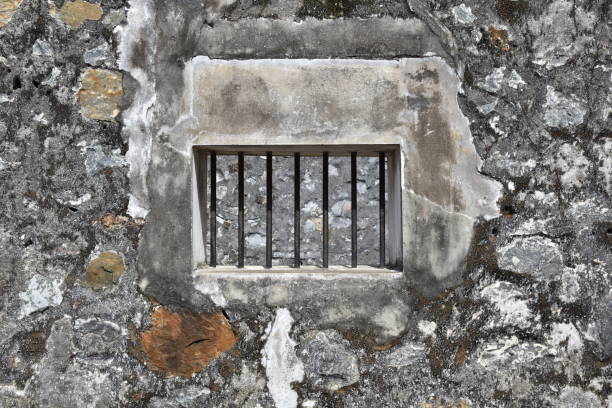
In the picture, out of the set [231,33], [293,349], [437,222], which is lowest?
[293,349]

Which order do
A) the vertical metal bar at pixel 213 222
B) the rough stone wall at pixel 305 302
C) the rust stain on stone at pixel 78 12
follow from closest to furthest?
1. the rough stone wall at pixel 305 302
2. the rust stain on stone at pixel 78 12
3. the vertical metal bar at pixel 213 222

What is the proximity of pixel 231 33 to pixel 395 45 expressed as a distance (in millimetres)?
627

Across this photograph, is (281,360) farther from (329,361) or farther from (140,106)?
(140,106)

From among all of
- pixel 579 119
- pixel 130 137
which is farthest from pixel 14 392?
pixel 579 119

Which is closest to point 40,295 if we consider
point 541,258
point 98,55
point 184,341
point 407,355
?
point 184,341

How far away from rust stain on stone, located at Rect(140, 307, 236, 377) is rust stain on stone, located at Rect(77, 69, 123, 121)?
0.80 metres

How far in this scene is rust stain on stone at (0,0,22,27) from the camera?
2783mm

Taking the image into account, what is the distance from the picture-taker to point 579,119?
265 cm

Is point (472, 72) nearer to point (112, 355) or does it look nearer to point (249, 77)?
point (249, 77)

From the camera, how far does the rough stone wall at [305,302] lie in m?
2.65

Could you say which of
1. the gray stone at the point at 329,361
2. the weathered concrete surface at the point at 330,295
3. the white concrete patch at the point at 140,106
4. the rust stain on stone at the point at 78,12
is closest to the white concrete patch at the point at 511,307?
the weathered concrete surface at the point at 330,295

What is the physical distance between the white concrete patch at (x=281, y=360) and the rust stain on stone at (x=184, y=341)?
0.15 metres

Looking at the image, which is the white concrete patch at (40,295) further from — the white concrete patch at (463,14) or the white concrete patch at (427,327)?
the white concrete patch at (463,14)

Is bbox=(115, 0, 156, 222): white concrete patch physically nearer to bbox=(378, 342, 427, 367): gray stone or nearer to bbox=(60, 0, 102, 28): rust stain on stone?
bbox=(60, 0, 102, 28): rust stain on stone
